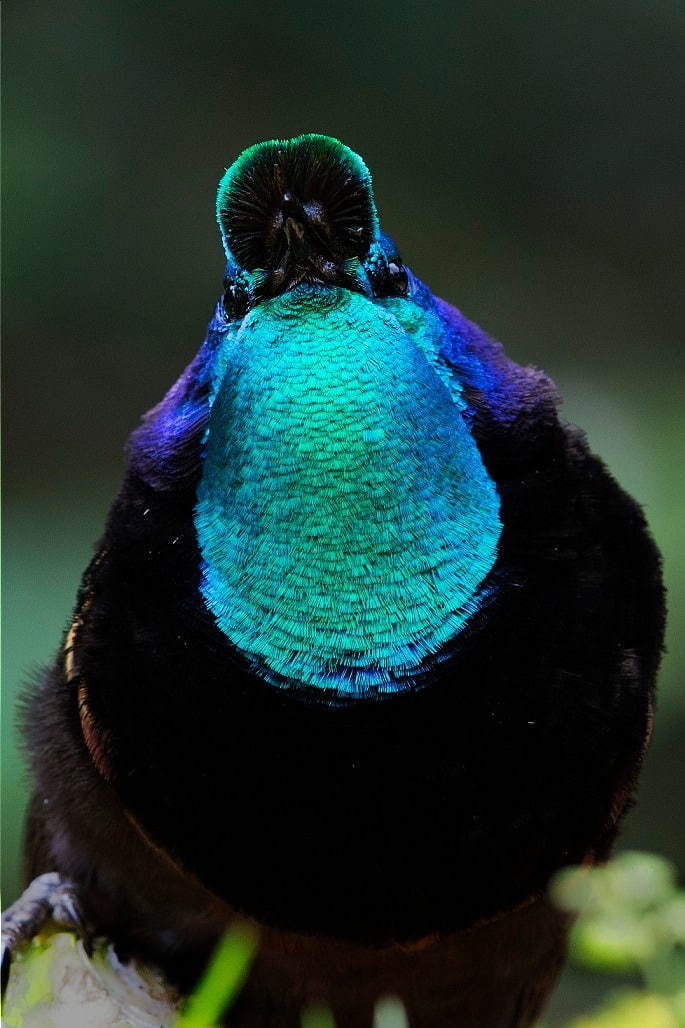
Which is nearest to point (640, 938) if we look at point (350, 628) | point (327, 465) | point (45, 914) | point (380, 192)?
point (350, 628)

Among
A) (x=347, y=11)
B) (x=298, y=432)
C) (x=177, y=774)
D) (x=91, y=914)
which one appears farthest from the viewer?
(x=347, y=11)

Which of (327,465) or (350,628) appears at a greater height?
(327,465)

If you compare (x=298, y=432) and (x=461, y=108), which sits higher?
(x=461, y=108)

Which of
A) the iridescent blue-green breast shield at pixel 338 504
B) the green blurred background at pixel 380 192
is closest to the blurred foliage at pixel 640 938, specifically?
the iridescent blue-green breast shield at pixel 338 504

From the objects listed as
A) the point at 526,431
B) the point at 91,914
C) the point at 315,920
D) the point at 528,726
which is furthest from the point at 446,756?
the point at 91,914

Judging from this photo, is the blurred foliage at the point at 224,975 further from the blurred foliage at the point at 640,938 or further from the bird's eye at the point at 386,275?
the bird's eye at the point at 386,275

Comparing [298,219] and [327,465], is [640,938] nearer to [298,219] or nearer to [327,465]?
[327,465]

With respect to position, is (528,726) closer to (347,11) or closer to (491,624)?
(491,624)
